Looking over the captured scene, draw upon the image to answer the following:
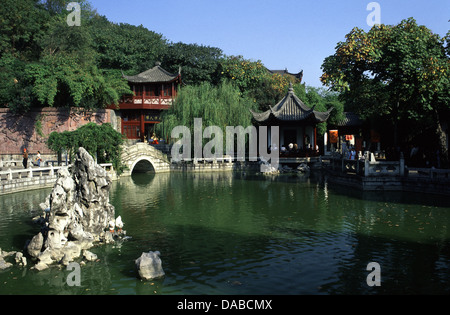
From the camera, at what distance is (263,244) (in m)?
9.29

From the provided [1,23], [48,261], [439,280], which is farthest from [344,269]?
[1,23]

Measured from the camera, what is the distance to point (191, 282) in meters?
7.02

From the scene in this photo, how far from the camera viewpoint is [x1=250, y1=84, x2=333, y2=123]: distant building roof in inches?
1077

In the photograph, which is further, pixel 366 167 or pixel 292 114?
pixel 292 114

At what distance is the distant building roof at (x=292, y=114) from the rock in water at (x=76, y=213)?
18482 millimetres

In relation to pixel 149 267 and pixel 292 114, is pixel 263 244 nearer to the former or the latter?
pixel 149 267

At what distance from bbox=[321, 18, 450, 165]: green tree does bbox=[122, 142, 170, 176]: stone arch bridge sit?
1281cm

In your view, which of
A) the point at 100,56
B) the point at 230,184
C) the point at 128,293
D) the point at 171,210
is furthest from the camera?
the point at 100,56

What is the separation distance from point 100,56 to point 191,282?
1385 inches

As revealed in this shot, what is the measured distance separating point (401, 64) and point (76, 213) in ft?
41.9

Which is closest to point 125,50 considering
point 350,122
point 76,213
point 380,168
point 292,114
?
point 292,114

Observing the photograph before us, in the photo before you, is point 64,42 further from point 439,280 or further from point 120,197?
point 439,280

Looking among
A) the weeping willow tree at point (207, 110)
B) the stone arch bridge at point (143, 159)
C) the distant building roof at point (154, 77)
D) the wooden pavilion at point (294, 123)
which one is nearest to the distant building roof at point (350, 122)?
the wooden pavilion at point (294, 123)

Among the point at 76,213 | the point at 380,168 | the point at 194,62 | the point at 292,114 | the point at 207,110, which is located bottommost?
the point at 76,213
